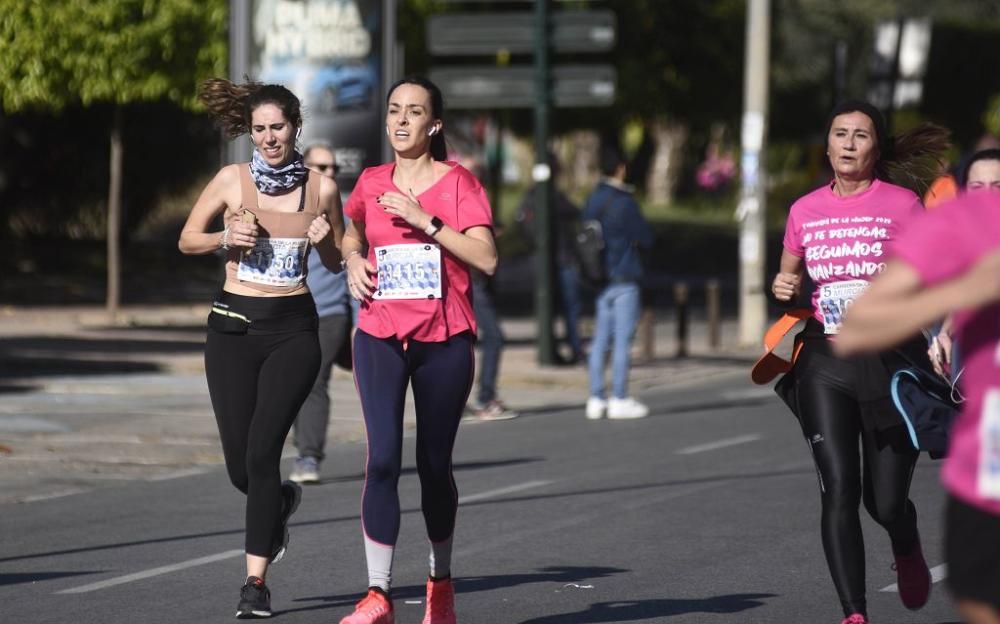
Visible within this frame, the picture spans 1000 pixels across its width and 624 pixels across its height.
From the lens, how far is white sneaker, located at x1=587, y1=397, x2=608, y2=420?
45.9 feet

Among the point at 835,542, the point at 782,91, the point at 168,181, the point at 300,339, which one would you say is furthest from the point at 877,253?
the point at 782,91

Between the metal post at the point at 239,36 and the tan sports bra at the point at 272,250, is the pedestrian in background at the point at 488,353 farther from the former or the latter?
the tan sports bra at the point at 272,250

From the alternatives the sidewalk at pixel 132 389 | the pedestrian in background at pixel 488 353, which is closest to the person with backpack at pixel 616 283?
the pedestrian in background at pixel 488 353

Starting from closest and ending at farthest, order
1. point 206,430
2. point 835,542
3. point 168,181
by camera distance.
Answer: point 835,542, point 206,430, point 168,181

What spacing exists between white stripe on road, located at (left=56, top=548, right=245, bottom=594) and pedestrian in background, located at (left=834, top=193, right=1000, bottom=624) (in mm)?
4539

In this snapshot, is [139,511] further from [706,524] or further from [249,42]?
[249,42]

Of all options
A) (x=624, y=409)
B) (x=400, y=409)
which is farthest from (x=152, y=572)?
(x=624, y=409)

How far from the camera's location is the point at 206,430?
1302 cm

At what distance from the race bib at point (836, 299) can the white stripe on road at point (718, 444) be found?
18.7 ft

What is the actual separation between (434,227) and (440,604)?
Answer: 1240 millimetres

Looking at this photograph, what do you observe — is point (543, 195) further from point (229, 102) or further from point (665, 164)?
point (665, 164)

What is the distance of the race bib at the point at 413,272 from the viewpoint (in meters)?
6.21

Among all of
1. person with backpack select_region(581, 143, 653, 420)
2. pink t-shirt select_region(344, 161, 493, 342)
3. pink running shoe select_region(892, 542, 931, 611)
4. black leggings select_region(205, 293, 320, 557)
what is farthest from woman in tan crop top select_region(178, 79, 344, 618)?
person with backpack select_region(581, 143, 653, 420)

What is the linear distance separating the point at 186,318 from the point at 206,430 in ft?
34.9
